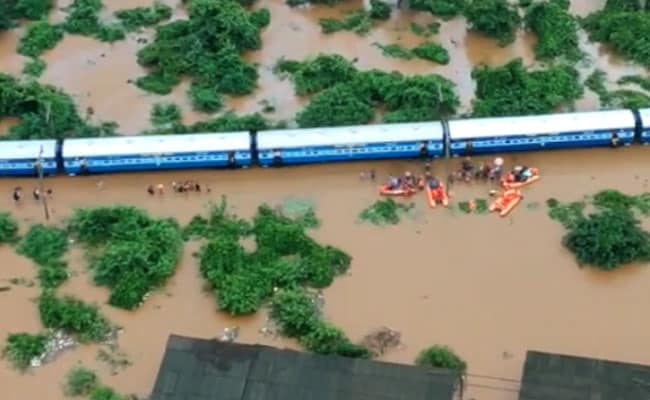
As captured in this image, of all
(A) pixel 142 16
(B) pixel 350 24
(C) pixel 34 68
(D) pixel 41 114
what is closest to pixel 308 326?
(D) pixel 41 114

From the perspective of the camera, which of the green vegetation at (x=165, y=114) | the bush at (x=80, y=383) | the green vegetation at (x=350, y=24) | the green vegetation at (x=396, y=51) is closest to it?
the bush at (x=80, y=383)

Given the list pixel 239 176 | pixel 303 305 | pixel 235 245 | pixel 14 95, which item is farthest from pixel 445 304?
pixel 14 95

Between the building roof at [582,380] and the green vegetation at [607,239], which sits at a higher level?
the green vegetation at [607,239]

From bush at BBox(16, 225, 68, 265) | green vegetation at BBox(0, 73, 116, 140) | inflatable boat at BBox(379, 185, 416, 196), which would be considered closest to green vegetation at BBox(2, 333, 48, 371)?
bush at BBox(16, 225, 68, 265)

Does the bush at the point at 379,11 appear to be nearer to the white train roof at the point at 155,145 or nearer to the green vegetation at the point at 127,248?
the white train roof at the point at 155,145

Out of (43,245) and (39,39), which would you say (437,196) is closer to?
(43,245)

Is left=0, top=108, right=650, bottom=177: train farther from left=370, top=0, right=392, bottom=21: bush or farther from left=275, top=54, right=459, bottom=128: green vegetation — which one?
left=370, top=0, right=392, bottom=21: bush

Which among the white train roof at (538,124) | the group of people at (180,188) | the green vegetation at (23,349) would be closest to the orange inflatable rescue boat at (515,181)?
the white train roof at (538,124)

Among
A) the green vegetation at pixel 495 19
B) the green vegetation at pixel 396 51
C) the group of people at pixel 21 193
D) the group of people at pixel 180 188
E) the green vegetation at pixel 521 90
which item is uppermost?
the green vegetation at pixel 495 19
